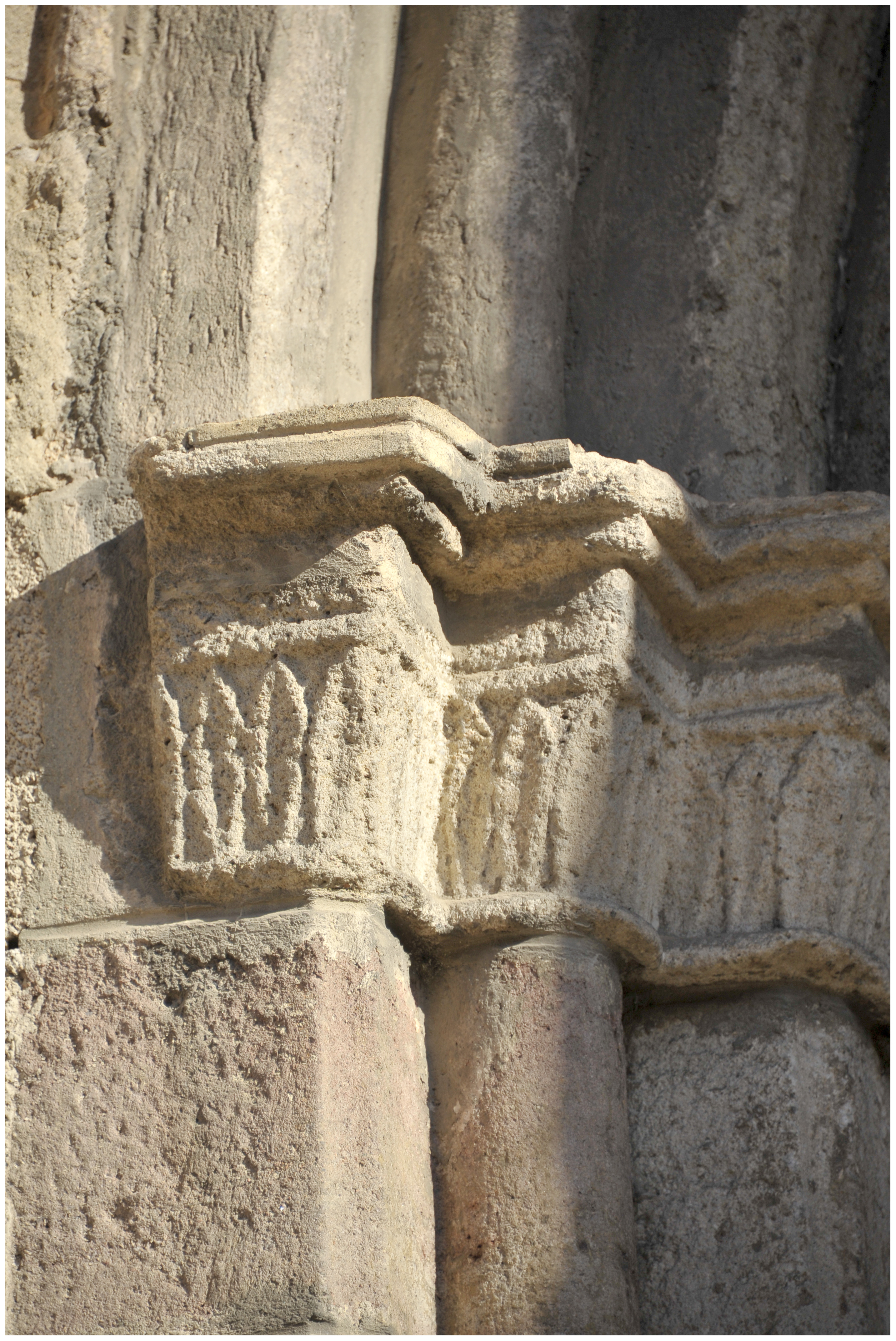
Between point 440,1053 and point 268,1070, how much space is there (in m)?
0.25

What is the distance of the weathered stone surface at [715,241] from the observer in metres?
2.16

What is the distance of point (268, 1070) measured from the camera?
161 cm

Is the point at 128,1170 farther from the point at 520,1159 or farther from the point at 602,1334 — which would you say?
the point at 602,1334

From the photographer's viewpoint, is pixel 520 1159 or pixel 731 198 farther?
pixel 731 198


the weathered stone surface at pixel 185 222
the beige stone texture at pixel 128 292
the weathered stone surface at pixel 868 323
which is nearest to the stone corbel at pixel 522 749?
the beige stone texture at pixel 128 292

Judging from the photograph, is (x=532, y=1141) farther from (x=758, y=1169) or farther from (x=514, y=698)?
(x=514, y=698)

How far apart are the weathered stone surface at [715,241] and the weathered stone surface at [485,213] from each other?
77 millimetres

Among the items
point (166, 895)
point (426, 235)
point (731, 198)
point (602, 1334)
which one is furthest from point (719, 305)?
point (602, 1334)

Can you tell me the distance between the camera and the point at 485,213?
87.0 inches

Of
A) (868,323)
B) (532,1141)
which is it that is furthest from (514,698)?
(868,323)

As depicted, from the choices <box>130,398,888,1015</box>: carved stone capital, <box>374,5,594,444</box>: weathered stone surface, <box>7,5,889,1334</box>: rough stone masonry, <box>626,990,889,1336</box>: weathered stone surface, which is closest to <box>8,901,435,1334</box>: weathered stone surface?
<box>7,5,889,1334</box>: rough stone masonry

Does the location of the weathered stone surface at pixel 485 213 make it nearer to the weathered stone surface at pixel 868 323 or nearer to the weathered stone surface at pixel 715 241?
the weathered stone surface at pixel 715 241

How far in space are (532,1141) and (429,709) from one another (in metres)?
0.55

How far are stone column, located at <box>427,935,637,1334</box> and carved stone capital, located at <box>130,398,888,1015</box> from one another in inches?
2.6
